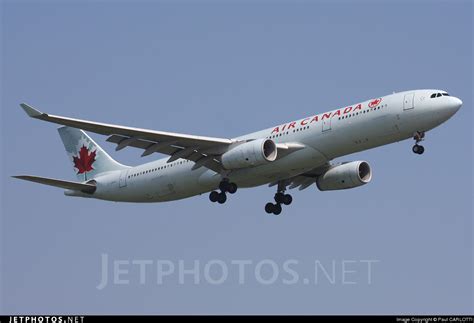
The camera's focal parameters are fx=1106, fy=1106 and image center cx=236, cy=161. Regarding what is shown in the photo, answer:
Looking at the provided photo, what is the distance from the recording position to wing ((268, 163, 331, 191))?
2206 inches

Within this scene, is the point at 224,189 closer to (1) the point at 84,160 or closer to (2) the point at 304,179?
(2) the point at 304,179

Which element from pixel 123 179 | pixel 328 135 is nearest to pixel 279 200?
pixel 123 179

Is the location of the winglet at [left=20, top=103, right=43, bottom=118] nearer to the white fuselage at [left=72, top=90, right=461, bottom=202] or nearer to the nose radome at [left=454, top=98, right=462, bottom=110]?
the white fuselage at [left=72, top=90, right=461, bottom=202]

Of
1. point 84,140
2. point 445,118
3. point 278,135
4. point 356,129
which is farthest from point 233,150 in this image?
point 84,140

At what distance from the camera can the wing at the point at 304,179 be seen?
56031mm

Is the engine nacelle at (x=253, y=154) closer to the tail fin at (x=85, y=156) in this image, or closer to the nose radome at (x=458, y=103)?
the nose radome at (x=458, y=103)

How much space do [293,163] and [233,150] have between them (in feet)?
9.53

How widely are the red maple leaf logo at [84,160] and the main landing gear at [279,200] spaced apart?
34.7ft

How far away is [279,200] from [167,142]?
8.43m

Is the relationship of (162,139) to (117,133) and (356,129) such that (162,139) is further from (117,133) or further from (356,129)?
(356,129)

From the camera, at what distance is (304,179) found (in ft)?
186

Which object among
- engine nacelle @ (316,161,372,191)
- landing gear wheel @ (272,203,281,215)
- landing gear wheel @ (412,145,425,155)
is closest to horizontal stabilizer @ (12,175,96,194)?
landing gear wheel @ (272,203,281,215)

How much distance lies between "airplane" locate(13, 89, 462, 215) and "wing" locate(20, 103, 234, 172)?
0.05m

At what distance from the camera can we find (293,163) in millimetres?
50906
